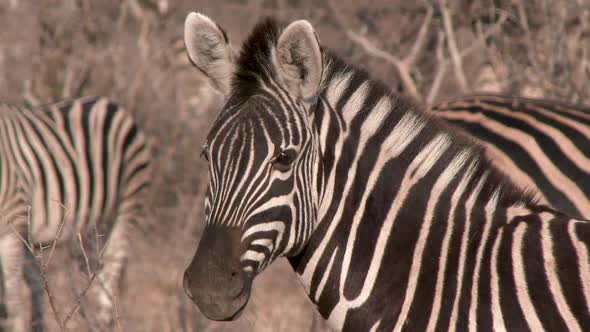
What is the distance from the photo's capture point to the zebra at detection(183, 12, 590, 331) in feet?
9.49

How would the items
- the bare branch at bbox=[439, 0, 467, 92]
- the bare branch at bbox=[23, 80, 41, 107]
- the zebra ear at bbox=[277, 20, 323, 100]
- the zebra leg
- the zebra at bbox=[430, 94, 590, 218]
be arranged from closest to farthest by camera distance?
the zebra ear at bbox=[277, 20, 323, 100] → the zebra at bbox=[430, 94, 590, 218] → the zebra leg → the bare branch at bbox=[439, 0, 467, 92] → the bare branch at bbox=[23, 80, 41, 107]

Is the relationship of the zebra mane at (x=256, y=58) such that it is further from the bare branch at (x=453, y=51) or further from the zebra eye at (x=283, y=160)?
the bare branch at (x=453, y=51)

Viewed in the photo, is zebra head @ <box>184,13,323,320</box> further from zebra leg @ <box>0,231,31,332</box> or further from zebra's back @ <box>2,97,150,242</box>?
zebra's back @ <box>2,97,150,242</box>

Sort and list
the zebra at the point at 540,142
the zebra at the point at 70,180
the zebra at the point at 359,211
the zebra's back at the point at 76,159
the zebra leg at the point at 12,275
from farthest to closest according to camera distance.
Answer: the zebra's back at the point at 76,159
the zebra at the point at 70,180
the zebra leg at the point at 12,275
the zebra at the point at 540,142
the zebra at the point at 359,211

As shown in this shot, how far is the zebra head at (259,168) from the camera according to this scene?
2.95m

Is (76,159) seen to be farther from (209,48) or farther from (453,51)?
(209,48)

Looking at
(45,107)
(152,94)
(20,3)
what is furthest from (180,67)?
(45,107)

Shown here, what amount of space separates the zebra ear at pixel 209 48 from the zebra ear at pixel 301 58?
0.27 meters

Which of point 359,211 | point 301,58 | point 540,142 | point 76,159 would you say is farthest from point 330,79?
point 76,159

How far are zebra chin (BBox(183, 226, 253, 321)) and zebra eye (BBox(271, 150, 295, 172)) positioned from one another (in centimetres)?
28

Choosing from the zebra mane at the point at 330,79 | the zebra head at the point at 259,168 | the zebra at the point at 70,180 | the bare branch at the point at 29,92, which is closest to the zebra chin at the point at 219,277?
the zebra head at the point at 259,168

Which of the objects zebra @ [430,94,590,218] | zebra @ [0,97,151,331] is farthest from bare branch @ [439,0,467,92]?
zebra @ [0,97,151,331]

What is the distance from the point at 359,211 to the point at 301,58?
0.64 meters

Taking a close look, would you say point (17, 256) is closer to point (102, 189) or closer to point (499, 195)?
point (102, 189)
